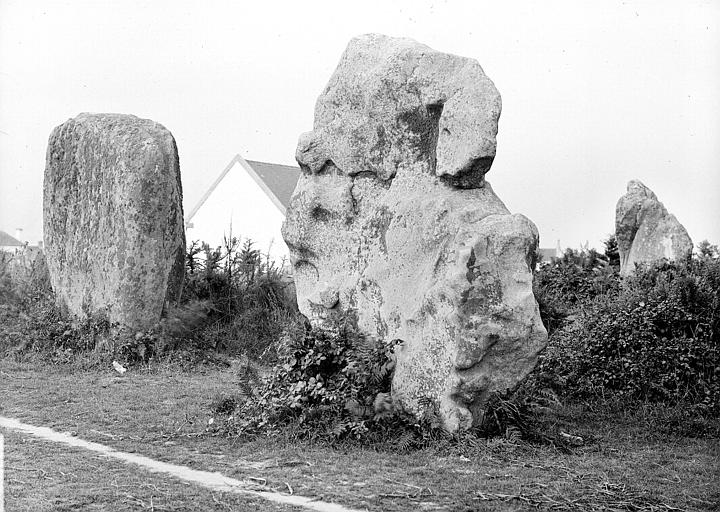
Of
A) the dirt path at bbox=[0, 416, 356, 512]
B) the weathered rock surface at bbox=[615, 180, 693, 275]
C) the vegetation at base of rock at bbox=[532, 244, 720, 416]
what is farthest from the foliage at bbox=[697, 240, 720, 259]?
the dirt path at bbox=[0, 416, 356, 512]

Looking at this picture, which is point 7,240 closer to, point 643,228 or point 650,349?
point 643,228

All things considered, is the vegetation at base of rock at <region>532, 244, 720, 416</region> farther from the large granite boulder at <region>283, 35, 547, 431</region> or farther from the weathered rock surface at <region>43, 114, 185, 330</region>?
the weathered rock surface at <region>43, 114, 185, 330</region>

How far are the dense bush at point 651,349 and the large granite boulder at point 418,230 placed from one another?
276 centimetres

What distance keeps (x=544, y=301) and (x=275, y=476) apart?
7058 mm

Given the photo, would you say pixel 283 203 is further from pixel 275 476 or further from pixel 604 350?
pixel 275 476

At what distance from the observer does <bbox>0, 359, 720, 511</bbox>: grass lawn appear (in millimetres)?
6906

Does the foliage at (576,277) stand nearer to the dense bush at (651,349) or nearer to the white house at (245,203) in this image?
the dense bush at (651,349)

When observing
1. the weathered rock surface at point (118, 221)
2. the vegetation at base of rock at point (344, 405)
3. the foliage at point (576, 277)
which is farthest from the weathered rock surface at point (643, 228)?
the vegetation at base of rock at point (344, 405)

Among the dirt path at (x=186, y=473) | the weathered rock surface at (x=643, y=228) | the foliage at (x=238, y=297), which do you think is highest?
the weathered rock surface at (x=643, y=228)

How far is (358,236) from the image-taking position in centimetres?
998

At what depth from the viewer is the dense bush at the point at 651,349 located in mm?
10875

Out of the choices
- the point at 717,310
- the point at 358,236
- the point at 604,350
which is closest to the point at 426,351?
the point at 358,236

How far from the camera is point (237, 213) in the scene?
33281mm

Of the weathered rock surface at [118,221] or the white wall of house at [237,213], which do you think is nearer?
the weathered rock surface at [118,221]
